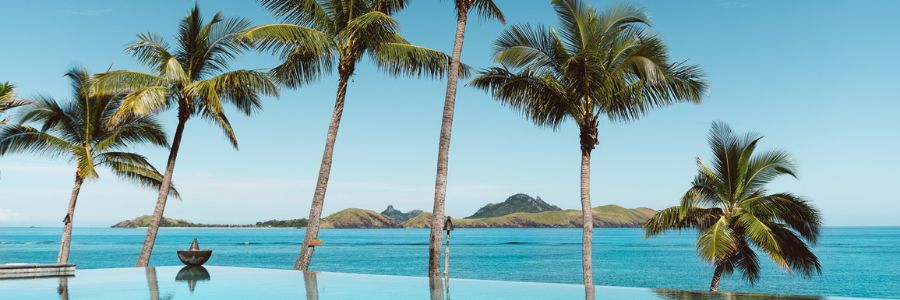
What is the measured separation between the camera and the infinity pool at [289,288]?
934 cm

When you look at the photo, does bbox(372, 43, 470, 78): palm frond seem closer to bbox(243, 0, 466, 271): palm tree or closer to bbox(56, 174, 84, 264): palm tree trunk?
bbox(243, 0, 466, 271): palm tree

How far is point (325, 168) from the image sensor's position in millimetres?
15695

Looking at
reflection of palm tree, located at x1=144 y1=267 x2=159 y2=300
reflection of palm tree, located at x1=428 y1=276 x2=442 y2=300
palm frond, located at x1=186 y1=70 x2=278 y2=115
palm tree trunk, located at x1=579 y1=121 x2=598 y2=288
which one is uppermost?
palm frond, located at x1=186 y1=70 x2=278 y2=115

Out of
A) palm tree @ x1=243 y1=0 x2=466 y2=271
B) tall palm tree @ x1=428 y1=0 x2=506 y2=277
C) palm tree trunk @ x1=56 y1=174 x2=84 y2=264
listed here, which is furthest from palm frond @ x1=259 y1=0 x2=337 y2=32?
palm tree trunk @ x1=56 y1=174 x2=84 y2=264

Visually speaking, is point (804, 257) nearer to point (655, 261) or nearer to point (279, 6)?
point (279, 6)

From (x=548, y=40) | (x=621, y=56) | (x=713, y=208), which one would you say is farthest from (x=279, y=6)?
(x=713, y=208)

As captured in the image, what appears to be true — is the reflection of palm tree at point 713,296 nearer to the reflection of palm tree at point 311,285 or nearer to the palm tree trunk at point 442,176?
the reflection of palm tree at point 311,285

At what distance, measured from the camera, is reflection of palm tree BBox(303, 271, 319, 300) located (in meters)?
9.40

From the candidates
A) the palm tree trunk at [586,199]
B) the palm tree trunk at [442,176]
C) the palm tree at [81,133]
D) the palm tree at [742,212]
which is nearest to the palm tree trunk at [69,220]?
the palm tree at [81,133]

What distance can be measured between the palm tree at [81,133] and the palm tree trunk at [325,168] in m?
7.57

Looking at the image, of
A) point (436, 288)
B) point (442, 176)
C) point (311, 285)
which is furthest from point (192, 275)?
point (436, 288)

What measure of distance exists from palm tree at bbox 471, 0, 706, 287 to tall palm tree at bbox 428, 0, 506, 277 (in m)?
1.24

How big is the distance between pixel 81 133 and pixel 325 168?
30.4 ft

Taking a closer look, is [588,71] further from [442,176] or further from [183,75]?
[183,75]
